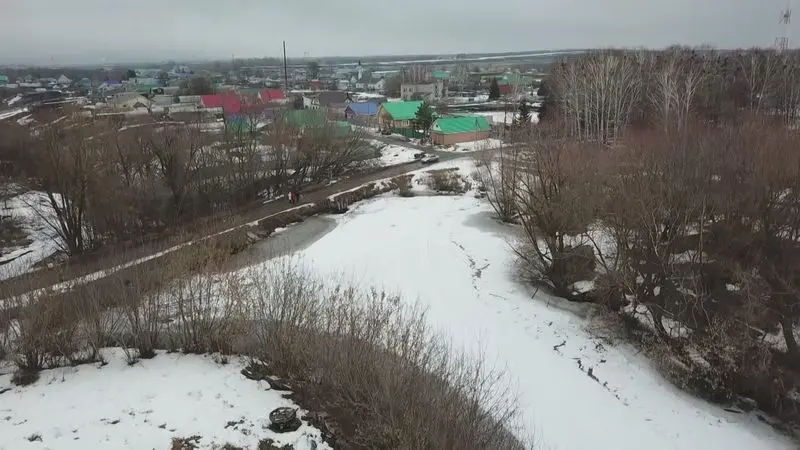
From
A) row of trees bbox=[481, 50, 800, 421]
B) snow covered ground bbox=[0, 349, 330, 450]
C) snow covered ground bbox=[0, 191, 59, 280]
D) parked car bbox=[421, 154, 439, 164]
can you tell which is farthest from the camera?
parked car bbox=[421, 154, 439, 164]

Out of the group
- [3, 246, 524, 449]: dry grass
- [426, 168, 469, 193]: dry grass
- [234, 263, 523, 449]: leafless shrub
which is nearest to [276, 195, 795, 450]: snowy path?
[3, 246, 524, 449]: dry grass

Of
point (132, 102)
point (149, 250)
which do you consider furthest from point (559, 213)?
point (132, 102)

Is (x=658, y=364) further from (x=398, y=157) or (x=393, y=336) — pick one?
(x=398, y=157)

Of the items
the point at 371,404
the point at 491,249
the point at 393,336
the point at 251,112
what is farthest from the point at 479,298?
the point at 251,112

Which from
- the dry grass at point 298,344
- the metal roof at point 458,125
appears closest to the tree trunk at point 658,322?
the dry grass at point 298,344

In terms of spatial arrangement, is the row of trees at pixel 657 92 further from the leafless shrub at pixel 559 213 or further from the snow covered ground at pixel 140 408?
the snow covered ground at pixel 140 408

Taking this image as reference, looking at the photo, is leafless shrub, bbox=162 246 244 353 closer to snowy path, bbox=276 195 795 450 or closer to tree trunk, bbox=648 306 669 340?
snowy path, bbox=276 195 795 450
